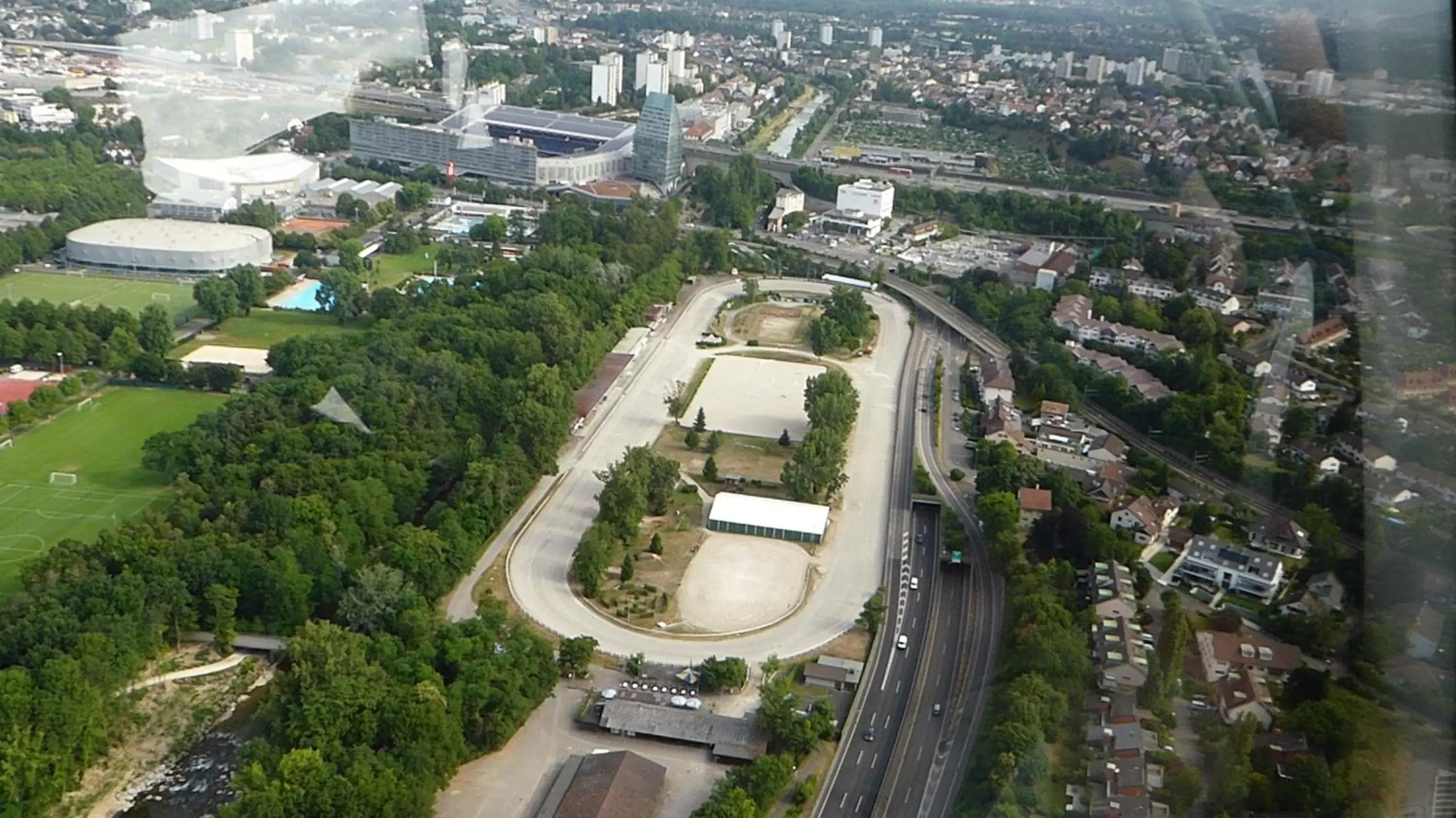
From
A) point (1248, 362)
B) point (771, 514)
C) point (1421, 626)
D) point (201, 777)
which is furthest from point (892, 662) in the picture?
point (1421, 626)

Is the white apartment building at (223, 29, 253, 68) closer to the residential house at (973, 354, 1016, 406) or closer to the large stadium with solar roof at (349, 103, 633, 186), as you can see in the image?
the large stadium with solar roof at (349, 103, 633, 186)

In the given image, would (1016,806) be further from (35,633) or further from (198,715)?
(35,633)

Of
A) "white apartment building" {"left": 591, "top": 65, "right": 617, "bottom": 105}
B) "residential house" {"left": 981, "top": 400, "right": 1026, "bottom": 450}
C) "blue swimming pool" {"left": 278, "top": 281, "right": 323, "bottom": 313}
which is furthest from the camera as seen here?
"white apartment building" {"left": 591, "top": 65, "right": 617, "bottom": 105}

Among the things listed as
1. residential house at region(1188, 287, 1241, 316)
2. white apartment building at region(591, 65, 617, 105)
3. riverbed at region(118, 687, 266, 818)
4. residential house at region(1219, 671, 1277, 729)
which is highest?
white apartment building at region(591, 65, 617, 105)

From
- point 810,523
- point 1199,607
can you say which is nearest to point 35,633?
point 810,523

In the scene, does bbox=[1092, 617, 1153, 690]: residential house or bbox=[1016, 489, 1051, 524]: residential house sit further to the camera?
bbox=[1016, 489, 1051, 524]: residential house

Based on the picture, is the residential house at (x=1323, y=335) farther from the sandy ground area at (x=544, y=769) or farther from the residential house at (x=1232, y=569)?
the sandy ground area at (x=544, y=769)

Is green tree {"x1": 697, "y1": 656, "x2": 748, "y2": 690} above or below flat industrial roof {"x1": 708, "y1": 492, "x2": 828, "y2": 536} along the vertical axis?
below

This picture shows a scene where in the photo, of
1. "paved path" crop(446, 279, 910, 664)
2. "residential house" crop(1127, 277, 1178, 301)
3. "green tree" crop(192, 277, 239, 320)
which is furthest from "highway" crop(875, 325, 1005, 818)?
"green tree" crop(192, 277, 239, 320)
